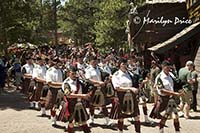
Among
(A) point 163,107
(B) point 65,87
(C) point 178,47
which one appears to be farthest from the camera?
(C) point 178,47

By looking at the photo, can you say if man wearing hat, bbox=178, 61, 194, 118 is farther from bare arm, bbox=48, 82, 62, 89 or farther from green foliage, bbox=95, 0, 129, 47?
green foliage, bbox=95, 0, 129, 47

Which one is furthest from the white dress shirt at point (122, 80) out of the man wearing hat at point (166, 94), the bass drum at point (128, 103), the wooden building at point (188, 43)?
the wooden building at point (188, 43)

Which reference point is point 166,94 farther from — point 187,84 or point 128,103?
point 187,84

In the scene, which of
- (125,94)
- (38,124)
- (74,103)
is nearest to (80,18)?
(38,124)

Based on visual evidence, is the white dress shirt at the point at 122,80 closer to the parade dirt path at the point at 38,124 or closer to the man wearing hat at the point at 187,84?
the parade dirt path at the point at 38,124

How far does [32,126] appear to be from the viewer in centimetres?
1278

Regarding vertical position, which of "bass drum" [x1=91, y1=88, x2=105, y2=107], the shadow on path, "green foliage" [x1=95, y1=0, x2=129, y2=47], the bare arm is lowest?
the shadow on path

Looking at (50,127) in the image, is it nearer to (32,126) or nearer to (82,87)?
(32,126)

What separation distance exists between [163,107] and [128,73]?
4.03ft

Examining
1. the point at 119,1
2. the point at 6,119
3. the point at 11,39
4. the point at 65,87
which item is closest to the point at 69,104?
the point at 65,87

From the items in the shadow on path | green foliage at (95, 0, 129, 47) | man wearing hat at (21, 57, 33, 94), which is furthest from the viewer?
green foliage at (95, 0, 129, 47)

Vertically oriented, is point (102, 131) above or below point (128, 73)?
below

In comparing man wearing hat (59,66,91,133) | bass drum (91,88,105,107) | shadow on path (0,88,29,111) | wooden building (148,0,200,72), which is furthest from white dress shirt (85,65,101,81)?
wooden building (148,0,200,72)

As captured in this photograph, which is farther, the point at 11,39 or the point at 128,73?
the point at 11,39
